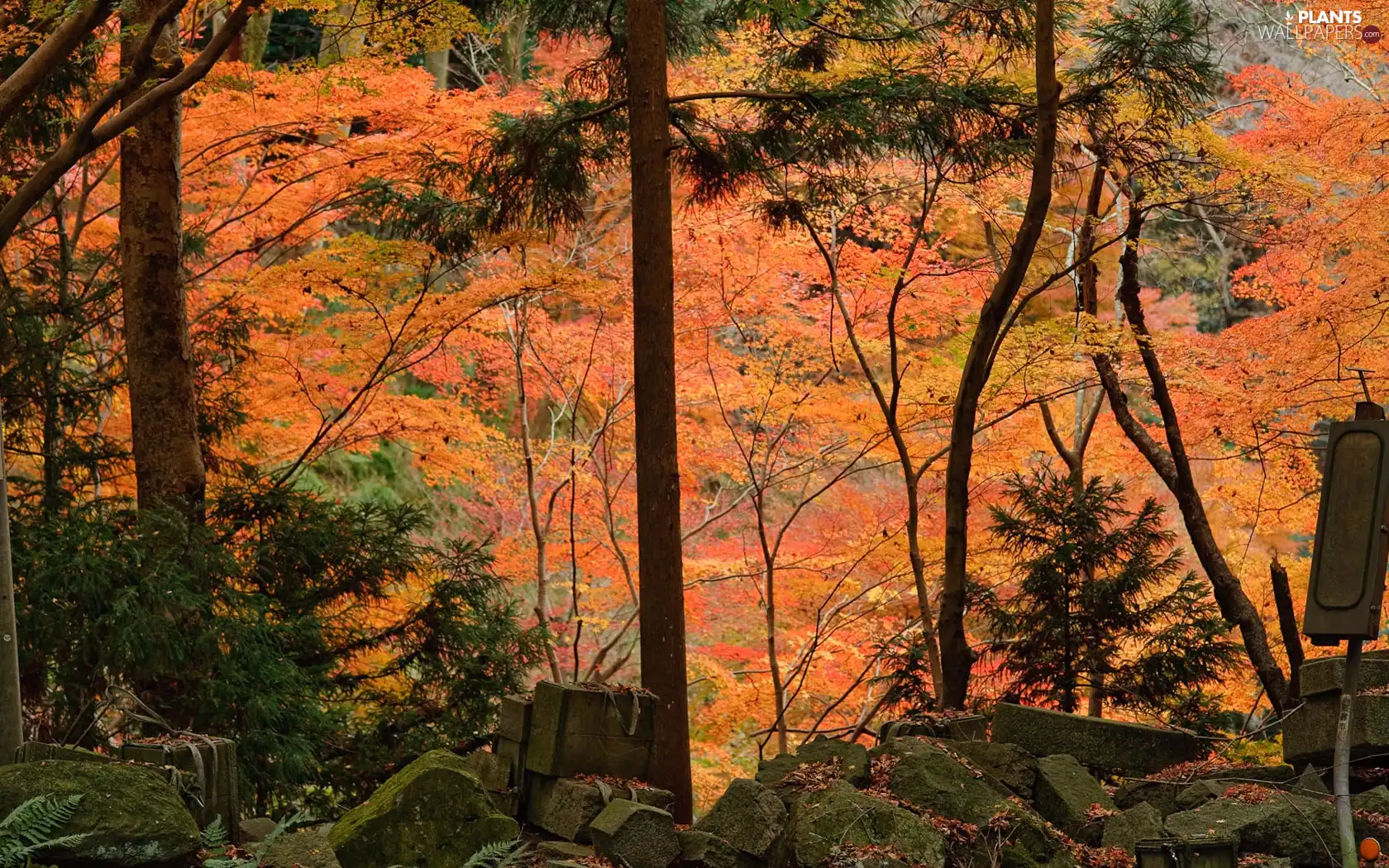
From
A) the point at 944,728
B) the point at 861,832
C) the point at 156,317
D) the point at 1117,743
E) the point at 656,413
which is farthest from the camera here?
the point at 156,317

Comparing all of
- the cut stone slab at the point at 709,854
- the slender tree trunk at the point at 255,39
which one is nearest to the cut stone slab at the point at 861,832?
the cut stone slab at the point at 709,854

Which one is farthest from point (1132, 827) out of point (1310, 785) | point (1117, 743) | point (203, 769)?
point (203, 769)

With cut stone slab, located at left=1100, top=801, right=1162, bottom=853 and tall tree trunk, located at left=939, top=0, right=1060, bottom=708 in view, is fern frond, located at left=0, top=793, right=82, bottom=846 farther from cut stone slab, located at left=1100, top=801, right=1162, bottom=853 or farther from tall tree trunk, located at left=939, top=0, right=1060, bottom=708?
tall tree trunk, located at left=939, top=0, right=1060, bottom=708

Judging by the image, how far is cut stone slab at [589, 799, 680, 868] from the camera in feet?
14.8

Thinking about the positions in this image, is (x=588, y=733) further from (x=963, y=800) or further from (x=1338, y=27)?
(x=1338, y=27)

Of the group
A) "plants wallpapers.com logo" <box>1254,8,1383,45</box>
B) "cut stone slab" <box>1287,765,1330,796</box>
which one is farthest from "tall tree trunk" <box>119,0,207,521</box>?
"plants wallpapers.com logo" <box>1254,8,1383,45</box>

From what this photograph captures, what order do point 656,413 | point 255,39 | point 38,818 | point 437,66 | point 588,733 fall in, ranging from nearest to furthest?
point 38,818, point 588,733, point 656,413, point 255,39, point 437,66

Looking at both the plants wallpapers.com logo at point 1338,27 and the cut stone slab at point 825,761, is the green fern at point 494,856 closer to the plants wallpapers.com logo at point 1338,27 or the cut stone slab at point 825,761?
the cut stone slab at point 825,761

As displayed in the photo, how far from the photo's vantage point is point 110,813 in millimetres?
3445

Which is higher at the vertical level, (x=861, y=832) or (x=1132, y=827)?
(x=861, y=832)

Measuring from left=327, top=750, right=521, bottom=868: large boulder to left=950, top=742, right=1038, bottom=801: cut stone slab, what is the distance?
2424 mm

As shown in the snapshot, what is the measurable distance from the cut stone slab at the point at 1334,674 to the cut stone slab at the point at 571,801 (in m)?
3.15

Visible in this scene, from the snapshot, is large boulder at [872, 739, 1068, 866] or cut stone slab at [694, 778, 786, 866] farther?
large boulder at [872, 739, 1068, 866]

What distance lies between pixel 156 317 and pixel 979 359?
5.47 metres
